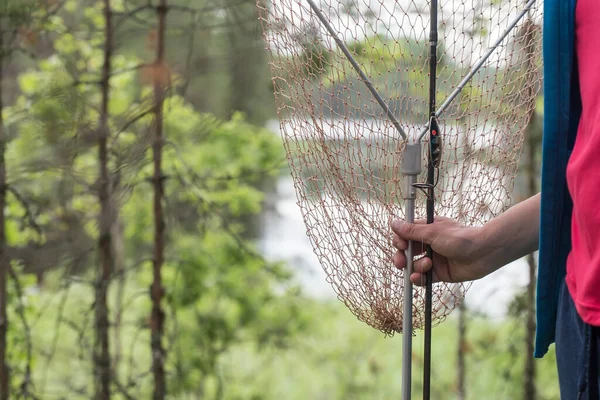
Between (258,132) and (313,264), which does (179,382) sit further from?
(313,264)

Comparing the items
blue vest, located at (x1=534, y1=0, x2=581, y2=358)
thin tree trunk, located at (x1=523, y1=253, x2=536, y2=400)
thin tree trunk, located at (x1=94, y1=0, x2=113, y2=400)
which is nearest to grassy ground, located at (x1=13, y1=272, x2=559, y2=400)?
thin tree trunk, located at (x1=523, y1=253, x2=536, y2=400)

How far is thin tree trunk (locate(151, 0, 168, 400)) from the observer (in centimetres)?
257

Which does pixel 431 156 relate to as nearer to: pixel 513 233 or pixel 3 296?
pixel 513 233

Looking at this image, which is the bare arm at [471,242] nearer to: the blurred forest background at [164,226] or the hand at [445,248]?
the hand at [445,248]

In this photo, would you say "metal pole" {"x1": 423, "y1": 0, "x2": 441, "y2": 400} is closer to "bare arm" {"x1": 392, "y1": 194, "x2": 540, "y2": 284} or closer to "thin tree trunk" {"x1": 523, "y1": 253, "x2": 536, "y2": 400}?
"bare arm" {"x1": 392, "y1": 194, "x2": 540, "y2": 284}

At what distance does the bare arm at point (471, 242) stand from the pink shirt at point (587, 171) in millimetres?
143

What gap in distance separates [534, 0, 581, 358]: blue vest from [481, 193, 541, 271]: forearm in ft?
0.27

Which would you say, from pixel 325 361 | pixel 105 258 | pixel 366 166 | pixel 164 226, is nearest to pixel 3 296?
pixel 105 258

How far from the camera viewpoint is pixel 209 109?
4.22 m

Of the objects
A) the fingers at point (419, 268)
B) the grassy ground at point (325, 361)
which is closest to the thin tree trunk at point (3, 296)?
the grassy ground at point (325, 361)

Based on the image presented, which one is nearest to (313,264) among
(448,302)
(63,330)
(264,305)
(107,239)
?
(264,305)

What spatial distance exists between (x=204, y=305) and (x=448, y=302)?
2.56 meters

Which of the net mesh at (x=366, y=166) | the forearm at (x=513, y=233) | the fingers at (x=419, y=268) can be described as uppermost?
the net mesh at (x=366, y=166)

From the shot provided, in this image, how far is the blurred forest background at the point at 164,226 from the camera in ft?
8.52
